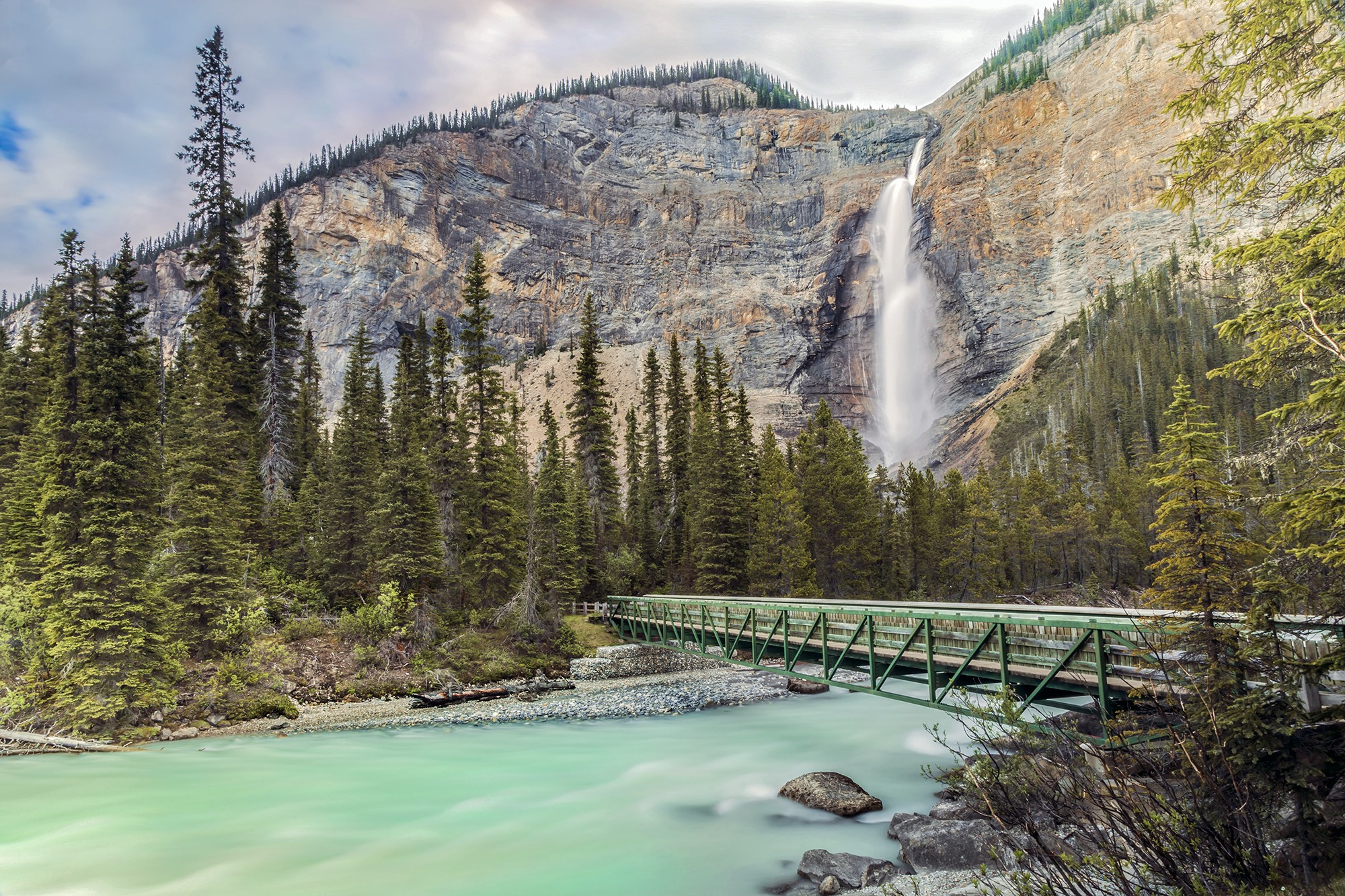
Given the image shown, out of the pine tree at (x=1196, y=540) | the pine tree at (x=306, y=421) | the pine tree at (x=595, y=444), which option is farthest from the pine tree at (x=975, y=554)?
the pine tree at (x=306, y=421)

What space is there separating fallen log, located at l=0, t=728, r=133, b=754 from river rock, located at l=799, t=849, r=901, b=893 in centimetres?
1934

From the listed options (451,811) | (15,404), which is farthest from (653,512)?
(451,811)

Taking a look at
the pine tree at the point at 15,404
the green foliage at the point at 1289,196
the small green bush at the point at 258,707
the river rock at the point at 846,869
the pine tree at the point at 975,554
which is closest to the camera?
the green foliage at the point at 1289,196

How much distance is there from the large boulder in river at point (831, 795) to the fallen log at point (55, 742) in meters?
18.5

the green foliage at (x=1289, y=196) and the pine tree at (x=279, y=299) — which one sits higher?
the pine tree at (x=279, y=299)

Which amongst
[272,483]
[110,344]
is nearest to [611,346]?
[272,483]

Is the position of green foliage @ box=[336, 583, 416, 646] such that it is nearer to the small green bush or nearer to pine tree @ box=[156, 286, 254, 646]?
pine tree @ box=[156, 286, 254, 646]

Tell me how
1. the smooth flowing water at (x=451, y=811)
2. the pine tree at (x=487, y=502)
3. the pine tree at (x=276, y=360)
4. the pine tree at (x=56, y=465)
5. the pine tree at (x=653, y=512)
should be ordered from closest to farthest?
the smooth flowing water at (x=451, y=811) < the pine tree at (x=56, y=465) < the pine tree at (x=487, y=502) < the pine tree at (x=276, y=360) < the pine tree at (x=653, y=512)

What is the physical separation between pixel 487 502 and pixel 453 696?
36.9ft

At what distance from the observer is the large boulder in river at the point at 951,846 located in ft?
33.1

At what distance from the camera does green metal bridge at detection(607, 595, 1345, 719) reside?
8352mm

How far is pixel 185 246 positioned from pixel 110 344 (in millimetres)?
167283

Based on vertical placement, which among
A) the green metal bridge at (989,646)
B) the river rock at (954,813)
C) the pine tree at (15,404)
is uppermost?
the pine tree at (15,404)

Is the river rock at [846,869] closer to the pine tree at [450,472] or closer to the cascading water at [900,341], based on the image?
the pine tree at [450,472]
